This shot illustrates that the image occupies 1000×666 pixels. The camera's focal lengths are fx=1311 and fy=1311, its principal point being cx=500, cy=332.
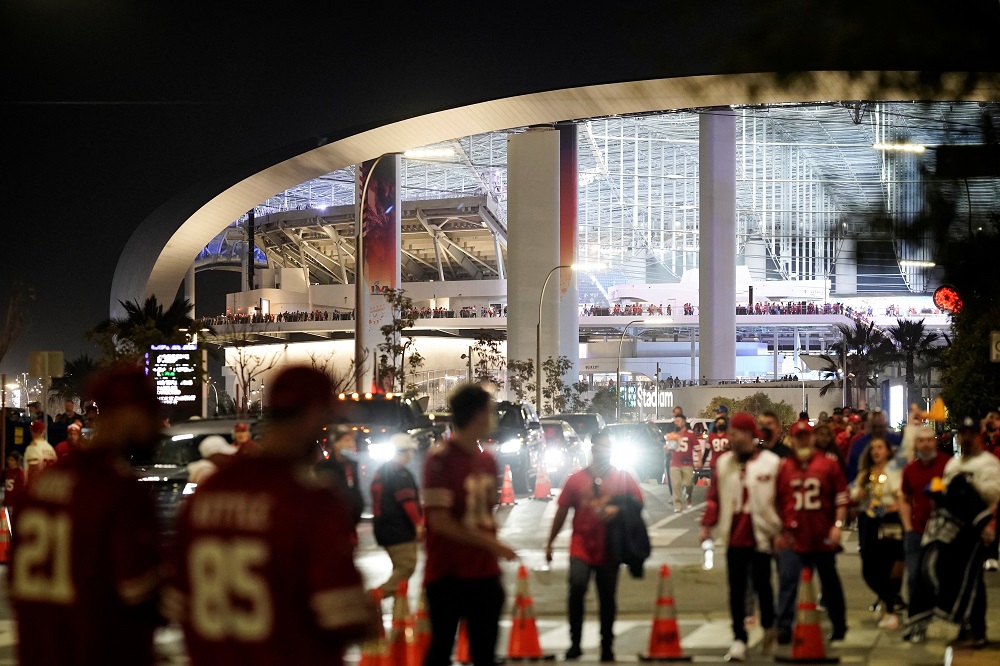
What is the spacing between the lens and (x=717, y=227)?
80.1 metres

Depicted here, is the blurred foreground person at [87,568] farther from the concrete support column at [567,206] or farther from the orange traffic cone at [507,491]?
the concrete support column at [567,206]

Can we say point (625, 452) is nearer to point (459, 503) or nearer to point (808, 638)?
point (808, 638)

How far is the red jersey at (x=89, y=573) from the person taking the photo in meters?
4.14

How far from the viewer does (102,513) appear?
418cm

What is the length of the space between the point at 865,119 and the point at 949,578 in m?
5.67

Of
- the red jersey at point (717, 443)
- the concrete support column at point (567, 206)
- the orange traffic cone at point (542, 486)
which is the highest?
the concrete support column at point (567, 206)

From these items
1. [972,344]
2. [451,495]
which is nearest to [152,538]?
[451,495]

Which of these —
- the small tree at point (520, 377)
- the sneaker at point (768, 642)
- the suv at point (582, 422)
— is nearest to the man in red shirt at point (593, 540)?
the sneaker at point (768, 642)

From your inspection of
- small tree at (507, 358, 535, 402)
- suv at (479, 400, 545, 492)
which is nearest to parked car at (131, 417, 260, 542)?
suv at (479, 400, 545, 492)

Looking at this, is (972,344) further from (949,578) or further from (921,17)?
(921,17)

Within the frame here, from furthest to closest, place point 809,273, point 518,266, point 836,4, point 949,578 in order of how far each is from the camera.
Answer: point 809,273
point 518,266
point 949,578
point 836,4

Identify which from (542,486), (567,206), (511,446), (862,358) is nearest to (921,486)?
(511,446)

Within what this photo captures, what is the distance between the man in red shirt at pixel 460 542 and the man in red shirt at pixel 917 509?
5.46 m

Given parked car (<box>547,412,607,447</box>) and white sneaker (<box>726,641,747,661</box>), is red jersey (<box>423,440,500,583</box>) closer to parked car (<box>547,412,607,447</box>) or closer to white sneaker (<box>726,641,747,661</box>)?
white sneaker (<box>726,641,747,661</box>)
